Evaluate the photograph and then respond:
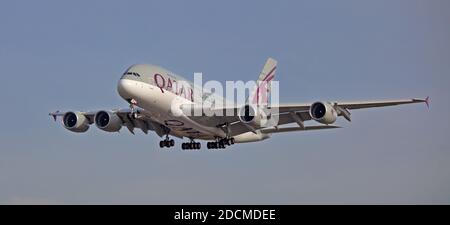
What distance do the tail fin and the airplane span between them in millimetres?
3042

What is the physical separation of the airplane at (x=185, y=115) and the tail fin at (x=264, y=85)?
9.98 feet

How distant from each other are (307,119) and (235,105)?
185 inches

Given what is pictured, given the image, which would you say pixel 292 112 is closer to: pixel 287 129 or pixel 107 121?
pixel 287 129

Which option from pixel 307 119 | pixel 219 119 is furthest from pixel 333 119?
pixel 219 119

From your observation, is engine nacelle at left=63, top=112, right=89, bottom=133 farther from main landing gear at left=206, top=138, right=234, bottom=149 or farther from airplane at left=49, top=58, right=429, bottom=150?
main landing gear at left=206, top=138, right=234, bottom=149

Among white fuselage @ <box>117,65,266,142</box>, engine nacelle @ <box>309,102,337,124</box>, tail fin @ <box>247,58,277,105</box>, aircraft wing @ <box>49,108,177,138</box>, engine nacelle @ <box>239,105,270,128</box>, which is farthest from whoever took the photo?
tail fin @ <box>247,58,277,105</box>

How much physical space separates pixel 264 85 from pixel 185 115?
12846 mm

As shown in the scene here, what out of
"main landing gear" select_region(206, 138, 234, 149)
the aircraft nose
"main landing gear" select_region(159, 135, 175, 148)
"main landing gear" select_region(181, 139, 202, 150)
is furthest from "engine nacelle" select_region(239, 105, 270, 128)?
the aircraft nose

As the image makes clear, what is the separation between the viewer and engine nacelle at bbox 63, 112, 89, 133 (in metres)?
57.8

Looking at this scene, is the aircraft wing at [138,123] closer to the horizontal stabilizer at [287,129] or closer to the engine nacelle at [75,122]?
the engine nacelle at [75,122]

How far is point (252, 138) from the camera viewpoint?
59219 mm

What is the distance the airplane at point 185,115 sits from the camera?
166ft

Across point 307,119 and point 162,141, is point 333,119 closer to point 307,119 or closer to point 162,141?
point 307,119

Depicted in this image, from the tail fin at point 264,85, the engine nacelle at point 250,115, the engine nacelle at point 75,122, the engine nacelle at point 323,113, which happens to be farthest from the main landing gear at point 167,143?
the engine nacelle at point 323,113
